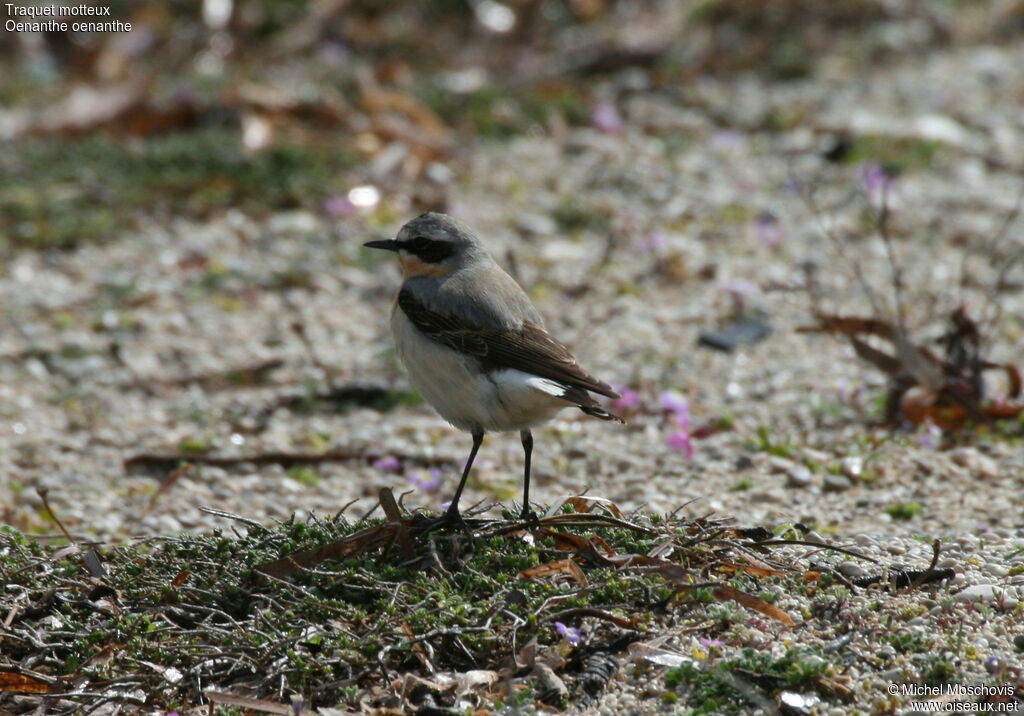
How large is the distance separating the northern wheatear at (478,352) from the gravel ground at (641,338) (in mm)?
754

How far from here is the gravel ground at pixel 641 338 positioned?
5.97 metres

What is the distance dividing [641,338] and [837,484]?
2.24 meters

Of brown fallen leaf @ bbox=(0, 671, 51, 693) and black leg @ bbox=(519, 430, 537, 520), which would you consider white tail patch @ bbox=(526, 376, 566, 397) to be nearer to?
black leg @ bbox=(519, 430, 537, 520)

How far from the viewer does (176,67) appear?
1237cm

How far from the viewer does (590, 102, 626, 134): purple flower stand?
1098 cm

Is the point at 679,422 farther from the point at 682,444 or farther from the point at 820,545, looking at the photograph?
the point at 820,545

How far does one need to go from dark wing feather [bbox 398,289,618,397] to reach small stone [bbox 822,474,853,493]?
1.48 metres

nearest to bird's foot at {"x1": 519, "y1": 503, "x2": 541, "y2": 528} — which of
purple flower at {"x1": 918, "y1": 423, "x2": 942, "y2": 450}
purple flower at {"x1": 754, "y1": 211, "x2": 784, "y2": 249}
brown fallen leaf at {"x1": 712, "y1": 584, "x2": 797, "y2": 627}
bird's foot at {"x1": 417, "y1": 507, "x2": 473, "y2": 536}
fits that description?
bird's foot at {"x1": 417, "y1": 507, "x2": 473, "y2": 536}

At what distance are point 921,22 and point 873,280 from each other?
5.41 m

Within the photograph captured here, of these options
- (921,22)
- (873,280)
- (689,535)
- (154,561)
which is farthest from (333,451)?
(921,22)

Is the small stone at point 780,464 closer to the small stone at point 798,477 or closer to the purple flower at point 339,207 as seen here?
the small stone at point 798,477

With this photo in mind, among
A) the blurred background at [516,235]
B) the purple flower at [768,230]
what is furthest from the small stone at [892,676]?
the purple flower at [768,230]

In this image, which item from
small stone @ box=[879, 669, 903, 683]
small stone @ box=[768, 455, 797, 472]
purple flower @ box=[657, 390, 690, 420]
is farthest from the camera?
purple flower @ box=[657, 390, 690, 420]

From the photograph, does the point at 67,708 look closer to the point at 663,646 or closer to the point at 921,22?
the point at 663,646
